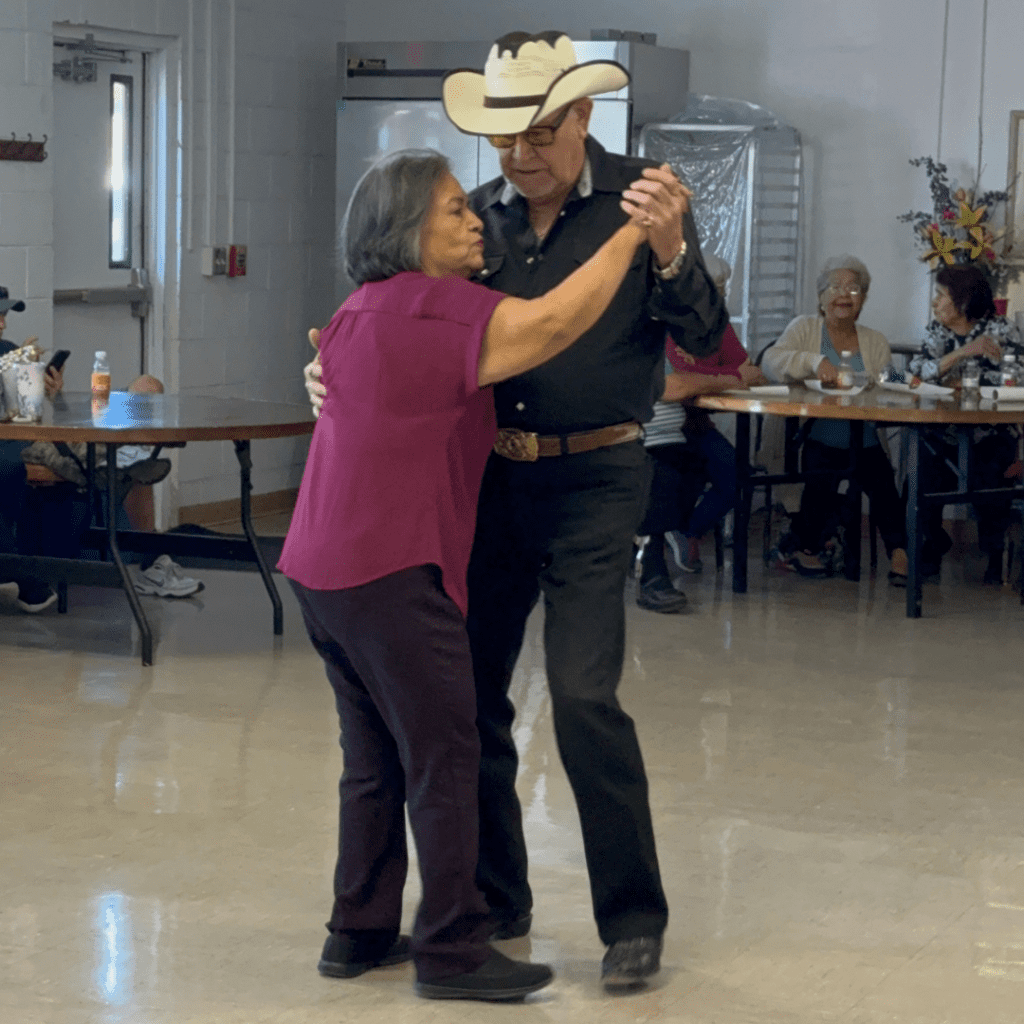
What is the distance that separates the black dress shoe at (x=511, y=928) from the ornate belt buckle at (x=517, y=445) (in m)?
0.85

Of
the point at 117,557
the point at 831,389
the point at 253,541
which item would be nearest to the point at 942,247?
the point at 831,389

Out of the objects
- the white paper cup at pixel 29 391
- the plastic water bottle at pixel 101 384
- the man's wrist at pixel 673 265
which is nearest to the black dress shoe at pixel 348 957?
the man's wrist at pixel 673 265

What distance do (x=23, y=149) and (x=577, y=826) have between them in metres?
4.19

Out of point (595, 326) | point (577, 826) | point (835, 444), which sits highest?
point (595, 326)

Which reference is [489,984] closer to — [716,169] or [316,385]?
[316,385]

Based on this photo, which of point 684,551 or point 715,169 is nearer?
point 684,551

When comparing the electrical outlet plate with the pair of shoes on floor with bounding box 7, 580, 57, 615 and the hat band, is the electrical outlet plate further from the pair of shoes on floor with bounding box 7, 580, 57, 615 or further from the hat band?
the hat band

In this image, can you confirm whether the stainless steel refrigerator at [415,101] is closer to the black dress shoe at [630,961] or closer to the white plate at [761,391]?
the white plate at [761,391]

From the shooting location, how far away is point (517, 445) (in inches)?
120


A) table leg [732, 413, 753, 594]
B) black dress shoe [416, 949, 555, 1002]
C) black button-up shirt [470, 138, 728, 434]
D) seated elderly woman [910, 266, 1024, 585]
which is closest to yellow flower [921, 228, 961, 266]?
seated elderly woman [910, 266, 1024, 585]

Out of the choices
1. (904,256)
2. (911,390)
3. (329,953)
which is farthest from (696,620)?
(329,953)

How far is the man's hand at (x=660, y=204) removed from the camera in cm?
274

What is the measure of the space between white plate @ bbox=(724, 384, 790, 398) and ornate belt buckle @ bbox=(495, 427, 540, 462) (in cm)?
359

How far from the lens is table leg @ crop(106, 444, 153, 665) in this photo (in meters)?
5.42
